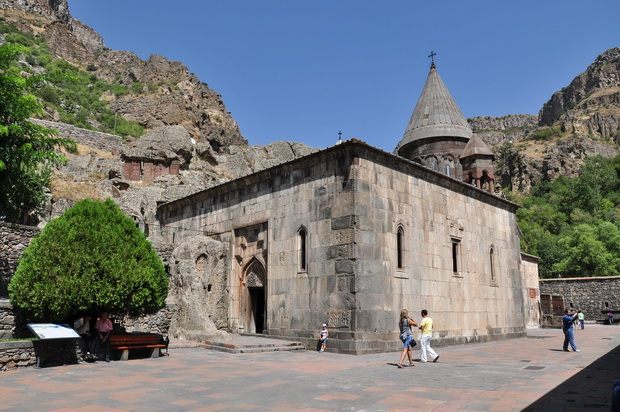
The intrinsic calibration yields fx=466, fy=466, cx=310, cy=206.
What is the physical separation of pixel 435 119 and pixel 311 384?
19.9m

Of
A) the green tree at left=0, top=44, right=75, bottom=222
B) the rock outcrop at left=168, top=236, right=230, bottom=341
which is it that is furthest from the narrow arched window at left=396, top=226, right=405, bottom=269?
the green tree at left=0, top=44, right=75, bottom=222

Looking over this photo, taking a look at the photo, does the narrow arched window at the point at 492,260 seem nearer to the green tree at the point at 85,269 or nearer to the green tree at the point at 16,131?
the green tree at the point at 85,269

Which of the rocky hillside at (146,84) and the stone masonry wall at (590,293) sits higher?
the rocky hillside at (146,84)

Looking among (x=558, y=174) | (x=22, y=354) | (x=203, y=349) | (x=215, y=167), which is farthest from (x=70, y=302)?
(x=558, y=174)

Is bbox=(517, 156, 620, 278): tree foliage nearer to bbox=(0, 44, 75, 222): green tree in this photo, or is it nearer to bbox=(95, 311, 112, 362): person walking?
bbox=(95, 311, 112, 362): person walking

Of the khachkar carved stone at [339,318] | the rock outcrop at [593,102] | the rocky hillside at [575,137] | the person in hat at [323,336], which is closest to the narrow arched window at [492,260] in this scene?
the khachkar carved stone at [339,318]

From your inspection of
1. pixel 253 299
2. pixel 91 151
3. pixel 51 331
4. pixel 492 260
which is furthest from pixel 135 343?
pixel 91 151

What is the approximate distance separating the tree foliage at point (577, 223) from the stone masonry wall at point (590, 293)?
1072 centimetres

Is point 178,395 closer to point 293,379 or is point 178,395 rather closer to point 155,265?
point 293,379

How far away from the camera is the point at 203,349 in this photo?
13.1 m

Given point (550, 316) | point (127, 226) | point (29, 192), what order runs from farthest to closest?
1. point (550, 316)
2. point (29, 192)
3. point (127, 226)

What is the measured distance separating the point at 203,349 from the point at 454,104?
19.4 metres

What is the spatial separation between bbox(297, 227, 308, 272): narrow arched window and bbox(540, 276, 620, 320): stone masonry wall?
26.3 metres

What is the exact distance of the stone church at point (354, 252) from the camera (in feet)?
42.9
